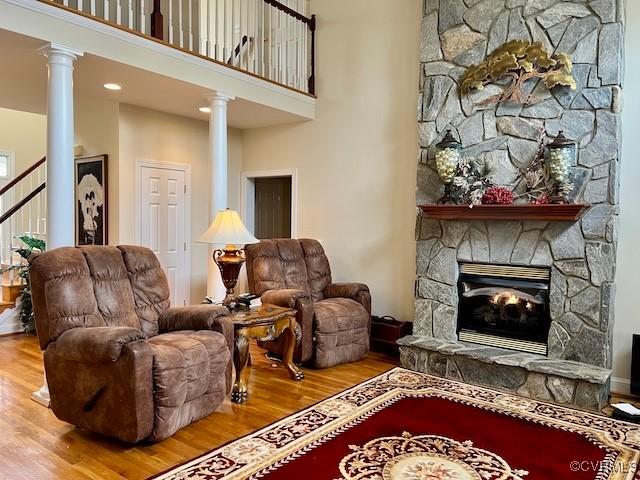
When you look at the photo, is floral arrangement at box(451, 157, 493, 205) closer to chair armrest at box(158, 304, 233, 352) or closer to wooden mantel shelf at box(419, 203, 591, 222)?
wooden mantel shelf at box(419, 203, 591, 222)

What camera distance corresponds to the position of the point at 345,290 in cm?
497

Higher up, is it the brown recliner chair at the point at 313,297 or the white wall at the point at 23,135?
the white wall at the point at 23,135

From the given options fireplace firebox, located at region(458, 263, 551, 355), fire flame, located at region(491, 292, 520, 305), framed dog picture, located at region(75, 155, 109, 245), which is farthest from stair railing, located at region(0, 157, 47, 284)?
fire flame, located at region(491, 292, 520, 305)

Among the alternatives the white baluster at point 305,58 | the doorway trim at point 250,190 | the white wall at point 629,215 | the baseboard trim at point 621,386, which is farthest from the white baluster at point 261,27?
the baseboard trim at point 621,386

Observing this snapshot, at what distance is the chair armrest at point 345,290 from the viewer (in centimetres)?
491

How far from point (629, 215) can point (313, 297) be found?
300cm

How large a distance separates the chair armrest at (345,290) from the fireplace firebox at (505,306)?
3.33 feet

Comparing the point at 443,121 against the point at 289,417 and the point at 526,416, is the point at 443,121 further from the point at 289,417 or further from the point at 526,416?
the point at 289,417

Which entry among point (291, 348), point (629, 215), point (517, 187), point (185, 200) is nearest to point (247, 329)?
point (291, 348)

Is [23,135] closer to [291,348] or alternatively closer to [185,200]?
[185,200]

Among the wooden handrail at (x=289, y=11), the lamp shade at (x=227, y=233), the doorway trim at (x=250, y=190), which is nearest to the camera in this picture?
the lamp shade at (x=227, y=233)

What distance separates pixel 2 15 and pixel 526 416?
4424mm

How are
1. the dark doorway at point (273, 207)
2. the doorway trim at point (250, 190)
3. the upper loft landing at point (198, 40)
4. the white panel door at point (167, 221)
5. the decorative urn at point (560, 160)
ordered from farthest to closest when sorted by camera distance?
the dark doorway at point (273, 207) < the doorway trim at point (250, 190) < the white panel door at point (167, 221) < the decorative urn at point (560, 160) < the upper loft landing at point (198, 40)

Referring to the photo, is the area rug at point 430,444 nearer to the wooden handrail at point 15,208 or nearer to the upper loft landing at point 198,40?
the upper loft landing at point 198,40
